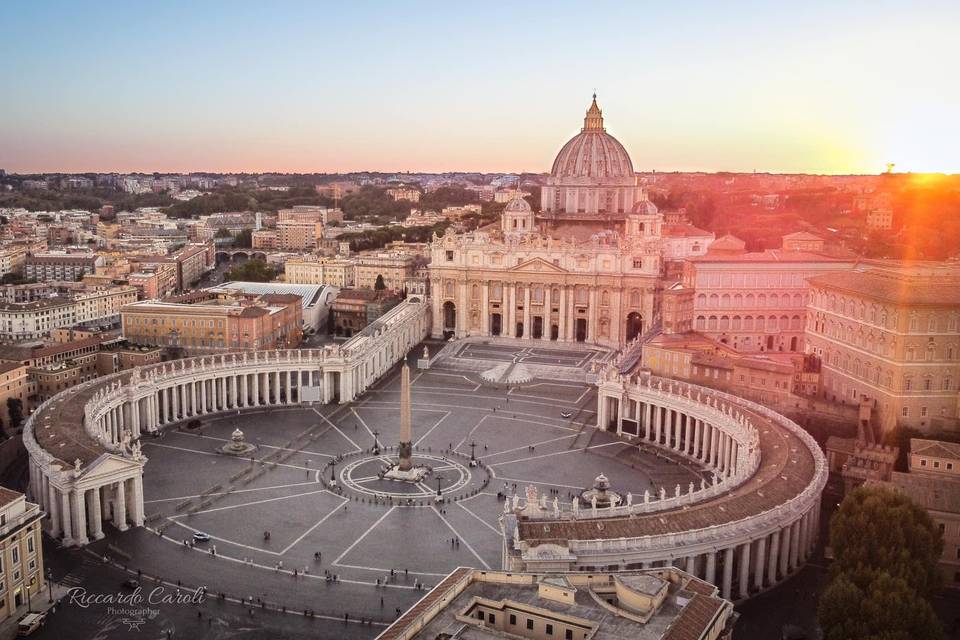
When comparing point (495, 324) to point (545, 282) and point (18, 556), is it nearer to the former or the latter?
point (545, 282)

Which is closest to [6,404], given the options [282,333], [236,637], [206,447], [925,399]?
[206,447]

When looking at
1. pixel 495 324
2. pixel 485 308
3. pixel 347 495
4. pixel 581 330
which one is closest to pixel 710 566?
pixel 347 495

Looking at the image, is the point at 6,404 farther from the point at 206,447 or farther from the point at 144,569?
the point at 144,569

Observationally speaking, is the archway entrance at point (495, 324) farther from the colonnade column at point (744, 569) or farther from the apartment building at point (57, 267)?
the apartment building at point (57, 267)

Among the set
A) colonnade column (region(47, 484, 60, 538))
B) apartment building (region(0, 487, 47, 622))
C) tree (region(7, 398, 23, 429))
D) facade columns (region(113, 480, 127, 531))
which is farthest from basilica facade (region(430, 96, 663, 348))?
apartment building (region(0, 487, 47, 622))

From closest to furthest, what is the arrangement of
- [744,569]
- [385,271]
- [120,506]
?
[744,569] < [120,506] < [385,271]
